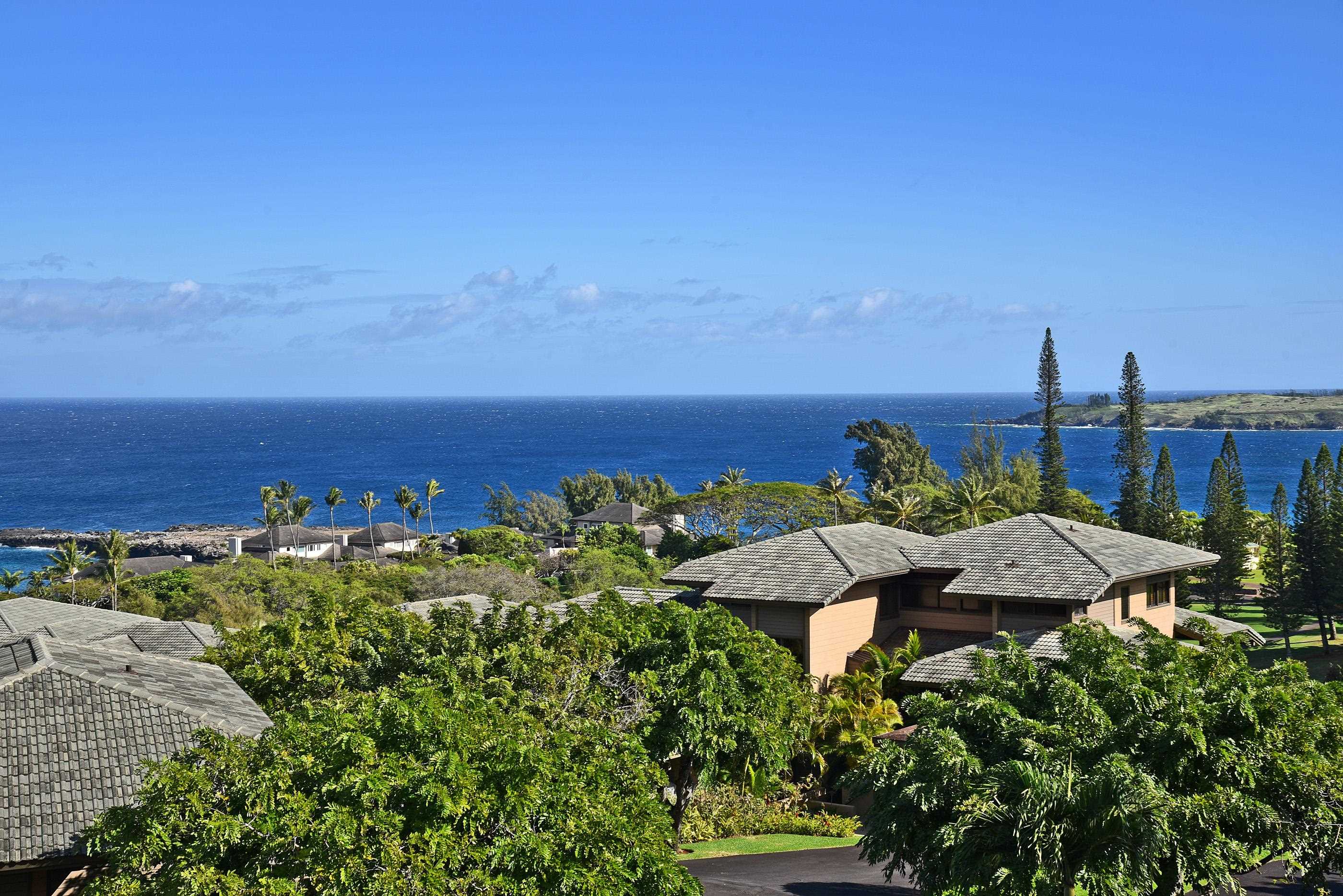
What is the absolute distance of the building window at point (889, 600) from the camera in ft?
112

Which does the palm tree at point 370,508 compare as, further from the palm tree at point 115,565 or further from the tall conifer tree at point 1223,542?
the tall conifer tree at point 1223,542

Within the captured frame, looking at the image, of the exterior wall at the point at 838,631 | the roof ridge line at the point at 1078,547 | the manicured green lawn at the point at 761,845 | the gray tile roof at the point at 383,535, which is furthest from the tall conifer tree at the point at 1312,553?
the gray tile roof at the point at 383,535

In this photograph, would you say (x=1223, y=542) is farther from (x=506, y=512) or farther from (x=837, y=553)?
(x=506, y=512)

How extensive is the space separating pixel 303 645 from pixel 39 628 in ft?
37.0

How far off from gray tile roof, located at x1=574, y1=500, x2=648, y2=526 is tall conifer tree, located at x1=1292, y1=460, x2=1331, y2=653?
4429 cm

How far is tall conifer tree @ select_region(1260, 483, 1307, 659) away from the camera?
58.1 meters

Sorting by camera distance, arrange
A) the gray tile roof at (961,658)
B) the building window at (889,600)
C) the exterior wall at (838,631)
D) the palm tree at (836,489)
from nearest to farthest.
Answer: the gray tile roof at (961,658) → the exterior wall at (838,631) → the building window at (889,600) → the palm tree at (836,489)

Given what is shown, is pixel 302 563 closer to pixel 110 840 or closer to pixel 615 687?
pixel 615 687

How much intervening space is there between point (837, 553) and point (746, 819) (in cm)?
989

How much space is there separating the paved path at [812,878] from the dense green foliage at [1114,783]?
13.1 feet

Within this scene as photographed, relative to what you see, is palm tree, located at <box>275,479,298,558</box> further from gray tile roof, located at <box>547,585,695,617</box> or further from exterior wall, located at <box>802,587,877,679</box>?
exterior wall, located at <box>802,587,877,679</box>

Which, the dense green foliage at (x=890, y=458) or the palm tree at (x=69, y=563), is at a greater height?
the dense green foliage at (x=890, y=458)

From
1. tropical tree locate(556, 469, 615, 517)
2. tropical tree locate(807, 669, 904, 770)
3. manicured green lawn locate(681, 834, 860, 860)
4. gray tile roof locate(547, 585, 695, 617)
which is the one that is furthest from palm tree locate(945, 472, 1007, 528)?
tropical tree locate(556, 469, 615, 517)

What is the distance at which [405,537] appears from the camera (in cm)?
9069
